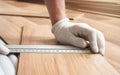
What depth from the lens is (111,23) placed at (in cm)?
155

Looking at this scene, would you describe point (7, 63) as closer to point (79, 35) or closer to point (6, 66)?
point (6, 66)

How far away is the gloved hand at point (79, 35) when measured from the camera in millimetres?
909

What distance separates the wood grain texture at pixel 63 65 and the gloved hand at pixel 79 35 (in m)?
0.05

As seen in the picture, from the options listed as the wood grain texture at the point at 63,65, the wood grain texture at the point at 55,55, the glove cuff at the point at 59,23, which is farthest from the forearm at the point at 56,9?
the wood grain texture at the point at 63,65

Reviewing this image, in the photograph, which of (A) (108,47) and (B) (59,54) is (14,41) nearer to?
(B) (59,54)

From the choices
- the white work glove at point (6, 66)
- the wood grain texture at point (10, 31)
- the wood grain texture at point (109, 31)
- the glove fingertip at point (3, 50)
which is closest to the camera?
the white work glove at point (6, 66)

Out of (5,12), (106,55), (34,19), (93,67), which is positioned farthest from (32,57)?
(5,12)

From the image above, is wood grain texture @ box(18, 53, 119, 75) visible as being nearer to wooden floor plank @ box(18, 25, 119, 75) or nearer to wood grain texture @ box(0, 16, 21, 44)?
wooden floor plank @ box(18, 25, 119, 75)

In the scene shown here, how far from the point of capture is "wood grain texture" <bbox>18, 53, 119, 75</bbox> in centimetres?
75

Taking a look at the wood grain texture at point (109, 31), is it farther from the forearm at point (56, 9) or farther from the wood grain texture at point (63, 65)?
the forearm at point (56, 9)

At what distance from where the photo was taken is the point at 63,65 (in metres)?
0.80

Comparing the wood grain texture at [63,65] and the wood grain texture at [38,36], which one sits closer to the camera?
the wood grain texture at [63,65]

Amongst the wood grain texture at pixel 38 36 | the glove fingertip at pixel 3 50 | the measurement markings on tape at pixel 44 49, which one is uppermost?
the glove fingertip at pixel 3 50

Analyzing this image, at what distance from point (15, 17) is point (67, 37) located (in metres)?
0.78
